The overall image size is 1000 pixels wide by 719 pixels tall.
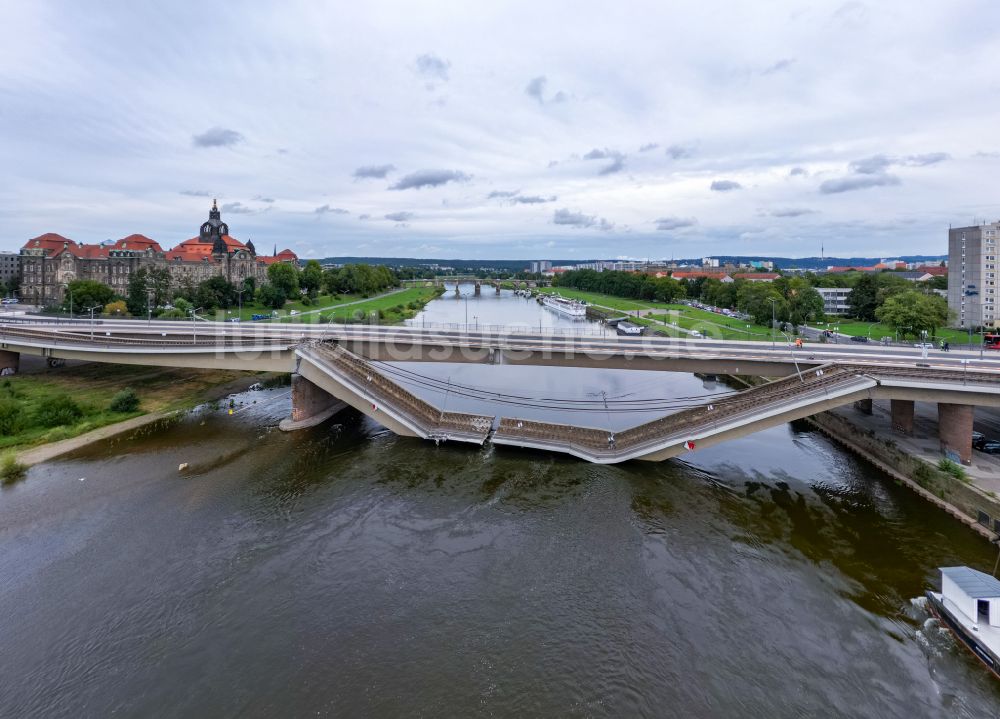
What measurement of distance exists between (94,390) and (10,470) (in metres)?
16.8

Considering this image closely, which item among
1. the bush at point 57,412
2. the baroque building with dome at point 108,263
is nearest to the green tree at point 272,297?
the baroque building with dome at point 108,263

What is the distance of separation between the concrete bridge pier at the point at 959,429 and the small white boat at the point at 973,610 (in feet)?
40.6

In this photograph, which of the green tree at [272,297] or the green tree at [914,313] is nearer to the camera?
the green tree at [914,313]

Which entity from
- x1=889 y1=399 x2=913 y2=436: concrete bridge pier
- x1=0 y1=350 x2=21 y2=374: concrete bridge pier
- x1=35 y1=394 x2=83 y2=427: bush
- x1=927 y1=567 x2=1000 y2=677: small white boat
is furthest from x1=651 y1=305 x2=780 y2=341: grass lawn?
x1=0 y1=350 x2=21 y2=374: concrete bridge pier

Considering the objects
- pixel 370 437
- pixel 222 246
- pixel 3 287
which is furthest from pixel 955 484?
pixel 3 287

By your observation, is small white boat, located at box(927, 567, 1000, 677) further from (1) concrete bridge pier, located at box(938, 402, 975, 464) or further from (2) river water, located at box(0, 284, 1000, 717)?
(1) concrete bridge pier, located at box(938, 402, 975, 464)

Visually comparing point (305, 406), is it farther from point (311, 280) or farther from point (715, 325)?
point (311, 280)

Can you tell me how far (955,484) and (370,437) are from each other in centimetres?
3091

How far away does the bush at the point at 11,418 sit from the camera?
32.0 m

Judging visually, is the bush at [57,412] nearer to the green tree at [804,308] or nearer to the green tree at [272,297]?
the green tree at [272,297]

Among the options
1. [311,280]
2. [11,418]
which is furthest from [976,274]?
[311,280]

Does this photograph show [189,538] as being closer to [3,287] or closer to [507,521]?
[507,521]

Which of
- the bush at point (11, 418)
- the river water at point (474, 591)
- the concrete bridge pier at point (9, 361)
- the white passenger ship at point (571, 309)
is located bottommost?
the river water at point (474, 591)

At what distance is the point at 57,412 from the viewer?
3453cm
